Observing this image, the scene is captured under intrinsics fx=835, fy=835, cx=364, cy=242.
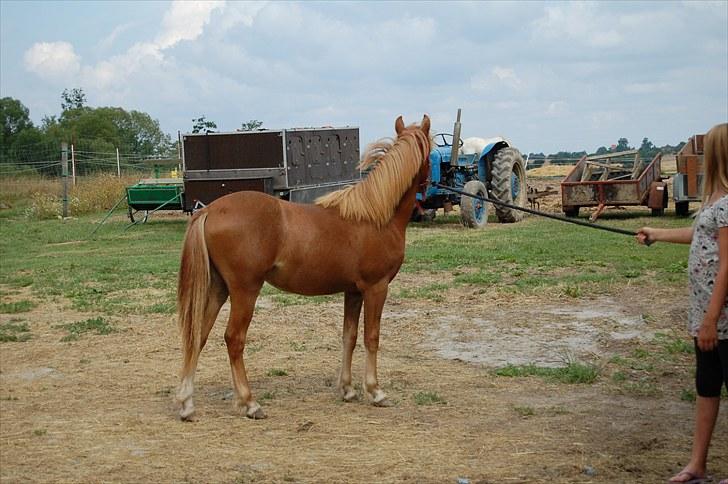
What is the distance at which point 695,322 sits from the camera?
4266 mm

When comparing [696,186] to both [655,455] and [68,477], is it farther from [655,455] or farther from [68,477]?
[68,477]

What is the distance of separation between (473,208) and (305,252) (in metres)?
12.8

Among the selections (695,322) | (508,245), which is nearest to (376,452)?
(695,322)

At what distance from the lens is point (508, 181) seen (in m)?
19.4

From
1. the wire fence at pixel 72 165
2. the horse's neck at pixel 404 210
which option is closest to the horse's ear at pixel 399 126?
the horse's neck at pixel 404 210

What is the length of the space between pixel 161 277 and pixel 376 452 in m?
7.63

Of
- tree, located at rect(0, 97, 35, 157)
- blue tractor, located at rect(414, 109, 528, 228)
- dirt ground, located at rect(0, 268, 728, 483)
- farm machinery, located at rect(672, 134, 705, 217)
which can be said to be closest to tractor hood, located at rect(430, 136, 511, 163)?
blue tractor, located at rect(414, 109, 528, 228)

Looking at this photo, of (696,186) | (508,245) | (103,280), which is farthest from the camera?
(696,186)

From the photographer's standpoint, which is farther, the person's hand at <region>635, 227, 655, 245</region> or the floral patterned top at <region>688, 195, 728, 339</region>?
the person's hand at <region>635, 227, 655, 245</region>

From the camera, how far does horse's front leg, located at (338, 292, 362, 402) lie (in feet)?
20.5

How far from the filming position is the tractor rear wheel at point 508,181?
19438 millimetres

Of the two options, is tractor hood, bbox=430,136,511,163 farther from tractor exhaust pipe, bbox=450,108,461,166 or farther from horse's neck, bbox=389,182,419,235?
horse's neck, bbox=389,182,419,235

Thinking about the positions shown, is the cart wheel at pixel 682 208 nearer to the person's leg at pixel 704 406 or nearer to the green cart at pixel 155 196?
the green cart at pixel 155 196

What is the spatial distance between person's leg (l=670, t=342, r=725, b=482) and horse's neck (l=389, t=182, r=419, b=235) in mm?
2595
